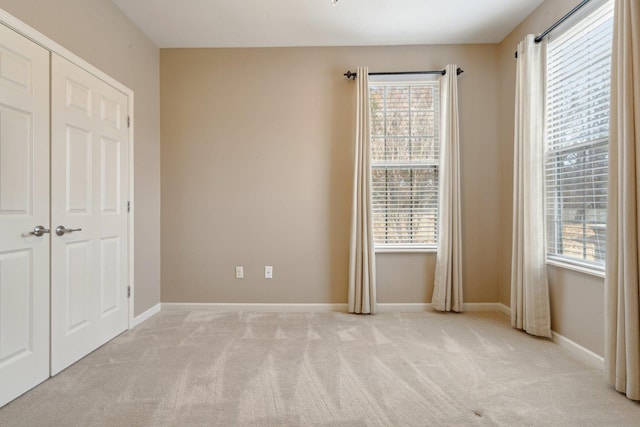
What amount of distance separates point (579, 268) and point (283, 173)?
273 centimetres

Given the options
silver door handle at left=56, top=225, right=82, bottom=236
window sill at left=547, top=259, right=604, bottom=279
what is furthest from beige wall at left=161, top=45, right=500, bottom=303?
silver door handle at left=56, top=225, right=82, bottom=236

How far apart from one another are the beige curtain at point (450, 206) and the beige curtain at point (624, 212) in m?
1.38

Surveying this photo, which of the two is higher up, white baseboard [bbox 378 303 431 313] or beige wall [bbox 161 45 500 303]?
beige wall [bbox 161 45 500 303]

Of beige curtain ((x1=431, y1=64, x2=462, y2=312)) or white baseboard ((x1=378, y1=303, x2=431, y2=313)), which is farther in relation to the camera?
white baseboard ((x1=378, y1=303, x2=431, y2=313))

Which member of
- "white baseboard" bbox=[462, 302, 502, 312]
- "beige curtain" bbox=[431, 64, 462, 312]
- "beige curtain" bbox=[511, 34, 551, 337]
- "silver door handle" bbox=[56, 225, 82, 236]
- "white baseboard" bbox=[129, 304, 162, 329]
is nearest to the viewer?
"silver door handle" bbox=[56, 225, 82, 236]

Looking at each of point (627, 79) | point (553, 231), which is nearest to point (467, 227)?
point (553, 231)

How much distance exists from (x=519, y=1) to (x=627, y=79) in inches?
55.1

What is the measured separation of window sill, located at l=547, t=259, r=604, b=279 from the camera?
221 cm

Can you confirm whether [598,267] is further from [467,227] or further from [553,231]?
[467,227]

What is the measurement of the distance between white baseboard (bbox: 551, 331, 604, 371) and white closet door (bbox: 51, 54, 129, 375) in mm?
3710

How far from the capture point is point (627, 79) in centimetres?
185

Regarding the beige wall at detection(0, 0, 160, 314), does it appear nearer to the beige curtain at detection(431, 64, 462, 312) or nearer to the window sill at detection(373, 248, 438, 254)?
the window sill at detection(373, 248, 438, 254)

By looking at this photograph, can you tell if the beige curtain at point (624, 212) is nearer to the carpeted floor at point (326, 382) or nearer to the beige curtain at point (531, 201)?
the carpeted floor at point (326, 382)

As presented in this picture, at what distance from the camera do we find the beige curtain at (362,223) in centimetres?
331
